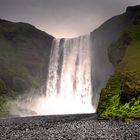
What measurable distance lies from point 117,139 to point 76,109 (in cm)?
9563

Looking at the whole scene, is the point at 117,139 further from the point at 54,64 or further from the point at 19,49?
the point at 19,49

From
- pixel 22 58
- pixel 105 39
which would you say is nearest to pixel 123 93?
pixel 105 39

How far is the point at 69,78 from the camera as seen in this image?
14638 centimetres

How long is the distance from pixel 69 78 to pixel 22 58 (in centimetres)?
2739

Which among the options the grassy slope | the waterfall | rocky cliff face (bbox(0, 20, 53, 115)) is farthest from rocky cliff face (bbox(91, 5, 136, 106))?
the grassy slope

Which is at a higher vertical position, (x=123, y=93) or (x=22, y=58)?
(x=22, y=58)

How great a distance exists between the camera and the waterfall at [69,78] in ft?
443

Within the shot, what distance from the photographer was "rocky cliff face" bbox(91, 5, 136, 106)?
480ft

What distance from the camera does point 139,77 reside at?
72.5 meters

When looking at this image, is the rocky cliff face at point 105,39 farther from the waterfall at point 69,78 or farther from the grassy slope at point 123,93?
the grassy slope at point 123,93

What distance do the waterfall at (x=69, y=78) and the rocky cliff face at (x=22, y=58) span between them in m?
4.84

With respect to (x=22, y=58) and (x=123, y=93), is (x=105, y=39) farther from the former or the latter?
(x=123, y=93)

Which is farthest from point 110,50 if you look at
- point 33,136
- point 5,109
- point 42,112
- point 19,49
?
point 33,136

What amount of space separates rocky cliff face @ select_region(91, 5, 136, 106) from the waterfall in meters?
2.87
